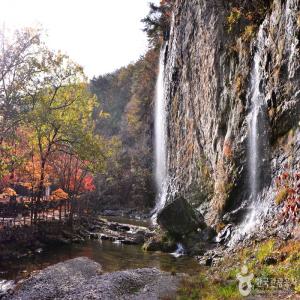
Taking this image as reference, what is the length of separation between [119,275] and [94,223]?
66.2 ft

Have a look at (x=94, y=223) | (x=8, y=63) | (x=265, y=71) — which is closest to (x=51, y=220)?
(x=94, y=223)

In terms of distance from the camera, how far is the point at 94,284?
1559cm

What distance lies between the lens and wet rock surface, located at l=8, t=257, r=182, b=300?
46.5 feet

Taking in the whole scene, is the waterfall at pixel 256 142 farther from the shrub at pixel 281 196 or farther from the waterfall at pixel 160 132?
the waterfall at pixel 160 132

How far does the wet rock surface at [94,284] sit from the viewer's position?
558 inches

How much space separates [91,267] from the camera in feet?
62.8

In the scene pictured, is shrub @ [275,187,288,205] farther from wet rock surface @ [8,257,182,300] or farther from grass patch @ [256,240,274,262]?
wet rock surface @ [8,257,182,300]

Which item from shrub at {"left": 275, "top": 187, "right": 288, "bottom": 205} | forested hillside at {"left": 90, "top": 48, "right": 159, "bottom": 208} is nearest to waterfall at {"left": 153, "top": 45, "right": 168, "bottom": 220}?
forested hillside at {"left": 90, "top": 48, "right": 159, "bottom": 208}

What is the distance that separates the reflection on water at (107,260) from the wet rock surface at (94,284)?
1228 mm

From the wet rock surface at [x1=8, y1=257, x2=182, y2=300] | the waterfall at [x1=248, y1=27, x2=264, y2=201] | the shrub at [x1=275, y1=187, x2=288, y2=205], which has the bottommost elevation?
the wet rock surface at [x1=8, y1=257, x2=182, y2=300]

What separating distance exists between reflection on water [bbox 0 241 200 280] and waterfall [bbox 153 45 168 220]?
24.8 metres

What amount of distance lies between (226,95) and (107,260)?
14520mm

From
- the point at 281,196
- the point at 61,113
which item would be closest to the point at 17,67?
the point at 61,113

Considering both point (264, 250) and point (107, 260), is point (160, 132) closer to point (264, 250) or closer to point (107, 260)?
point (107, 260)
